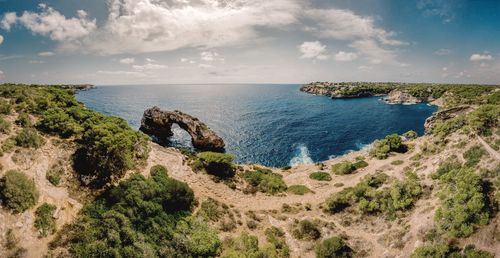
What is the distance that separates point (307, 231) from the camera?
35.8m

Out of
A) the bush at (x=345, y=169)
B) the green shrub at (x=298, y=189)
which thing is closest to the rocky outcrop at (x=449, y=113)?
the bush at (x=345, y=169)

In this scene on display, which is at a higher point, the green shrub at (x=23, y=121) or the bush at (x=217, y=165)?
the green shrub at (x=23, y=121)

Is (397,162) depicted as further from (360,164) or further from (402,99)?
(402,99)

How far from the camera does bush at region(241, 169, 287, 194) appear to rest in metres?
47.8

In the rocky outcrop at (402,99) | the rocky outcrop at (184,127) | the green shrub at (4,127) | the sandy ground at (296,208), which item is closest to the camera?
the sandy ground at (296,208)

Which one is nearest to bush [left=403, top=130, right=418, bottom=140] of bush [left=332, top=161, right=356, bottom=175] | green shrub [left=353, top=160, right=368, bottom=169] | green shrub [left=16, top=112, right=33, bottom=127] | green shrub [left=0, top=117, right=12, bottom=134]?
green shrub [left=353, top=160, right=368, bottom=169]

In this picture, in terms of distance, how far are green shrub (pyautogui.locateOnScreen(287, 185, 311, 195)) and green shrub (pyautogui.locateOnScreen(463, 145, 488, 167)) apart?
23.8 metres

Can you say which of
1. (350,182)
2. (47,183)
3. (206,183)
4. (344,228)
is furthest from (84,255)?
(350,182)

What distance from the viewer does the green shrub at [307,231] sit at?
3541 centimetres

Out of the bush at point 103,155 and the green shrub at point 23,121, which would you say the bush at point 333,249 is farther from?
the green shrub at point 23,121

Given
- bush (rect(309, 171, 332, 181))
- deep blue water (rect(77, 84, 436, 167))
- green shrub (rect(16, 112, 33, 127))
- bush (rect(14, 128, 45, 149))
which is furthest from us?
deep blue water (rect(77, 84, 436, 167))

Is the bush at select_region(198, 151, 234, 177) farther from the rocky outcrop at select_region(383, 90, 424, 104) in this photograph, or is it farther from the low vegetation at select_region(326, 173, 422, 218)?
the rocky outcrop at select_region(383, 90, 424, 104)

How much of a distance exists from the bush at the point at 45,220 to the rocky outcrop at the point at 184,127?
4954cm

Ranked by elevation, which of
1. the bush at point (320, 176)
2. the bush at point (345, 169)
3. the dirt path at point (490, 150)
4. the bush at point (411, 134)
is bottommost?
the bush at point (320, 176)
